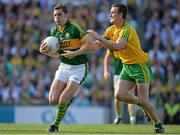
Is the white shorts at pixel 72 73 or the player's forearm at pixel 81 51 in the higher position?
the player's forearm at pixel 81 51

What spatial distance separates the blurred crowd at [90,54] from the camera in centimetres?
2441

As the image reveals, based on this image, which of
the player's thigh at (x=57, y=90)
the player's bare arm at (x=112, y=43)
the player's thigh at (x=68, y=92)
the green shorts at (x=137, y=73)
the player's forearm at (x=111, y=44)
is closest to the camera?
the player's bare arm at (x=112, y=43)

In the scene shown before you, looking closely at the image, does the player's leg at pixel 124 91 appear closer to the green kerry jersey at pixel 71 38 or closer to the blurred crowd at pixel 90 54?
the green kerry jersey at pixel 71 38

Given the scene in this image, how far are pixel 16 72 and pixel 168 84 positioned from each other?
4.71 m

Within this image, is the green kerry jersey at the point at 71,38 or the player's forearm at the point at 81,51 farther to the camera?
the green kerry jersey at the point at 71,38

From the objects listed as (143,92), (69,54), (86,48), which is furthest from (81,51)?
(143,92)

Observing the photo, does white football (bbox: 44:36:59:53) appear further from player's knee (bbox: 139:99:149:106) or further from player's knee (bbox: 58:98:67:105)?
player's knee (bbox: 139:99:149:106)

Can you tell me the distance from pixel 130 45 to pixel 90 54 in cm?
1035

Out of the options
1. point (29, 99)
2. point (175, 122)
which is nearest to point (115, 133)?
point (175, 122)

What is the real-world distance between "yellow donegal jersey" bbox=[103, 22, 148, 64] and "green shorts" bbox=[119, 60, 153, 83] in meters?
0.09

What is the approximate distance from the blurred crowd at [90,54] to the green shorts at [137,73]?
6.79 m

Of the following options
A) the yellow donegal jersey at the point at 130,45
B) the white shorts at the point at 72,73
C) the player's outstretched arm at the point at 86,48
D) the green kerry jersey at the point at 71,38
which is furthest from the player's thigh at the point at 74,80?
the yellow donegal jersey at the point at 130,45

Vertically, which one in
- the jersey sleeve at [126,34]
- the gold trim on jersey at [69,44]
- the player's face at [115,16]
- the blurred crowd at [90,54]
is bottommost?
the blurred crowd at [90,54]

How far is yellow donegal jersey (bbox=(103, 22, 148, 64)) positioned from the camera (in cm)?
1566
